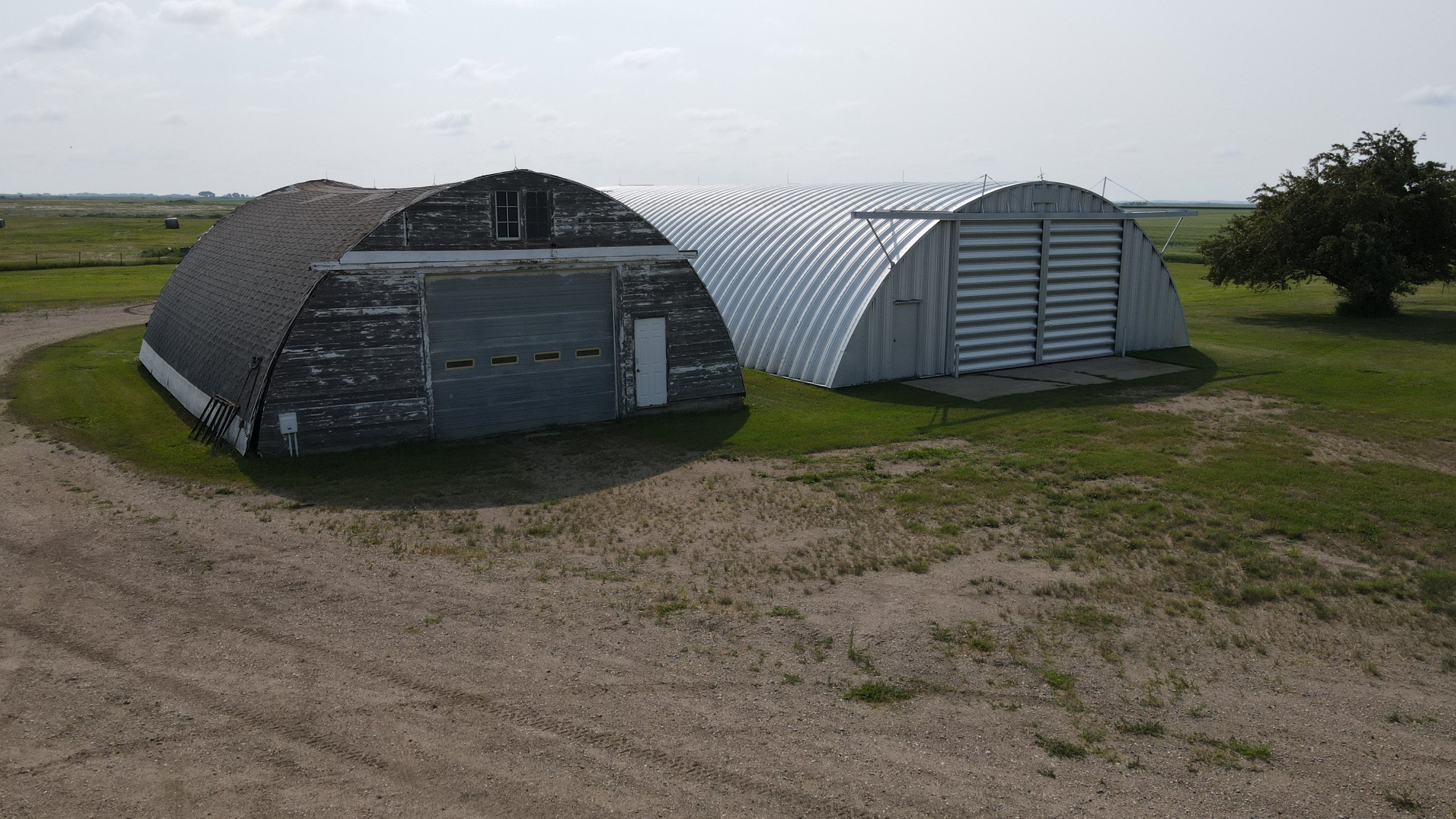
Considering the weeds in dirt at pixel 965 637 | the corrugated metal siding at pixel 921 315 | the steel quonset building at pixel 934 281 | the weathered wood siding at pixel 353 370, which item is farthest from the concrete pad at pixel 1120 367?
the weathered wood siding at pixel 353 370

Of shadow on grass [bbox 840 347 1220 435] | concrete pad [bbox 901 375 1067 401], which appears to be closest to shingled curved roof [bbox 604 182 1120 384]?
shadow on grass [bbox 840 347 1220 435]

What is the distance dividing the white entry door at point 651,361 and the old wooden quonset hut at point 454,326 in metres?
0.03

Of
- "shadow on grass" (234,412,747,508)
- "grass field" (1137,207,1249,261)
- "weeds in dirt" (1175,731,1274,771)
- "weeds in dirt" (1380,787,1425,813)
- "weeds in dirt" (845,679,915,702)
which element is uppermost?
"grass field" (1137,207,1249,261)

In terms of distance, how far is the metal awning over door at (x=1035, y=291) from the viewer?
930 inches

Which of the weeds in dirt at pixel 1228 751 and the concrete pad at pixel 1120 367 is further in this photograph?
the concrete pad at pixel 1120 367

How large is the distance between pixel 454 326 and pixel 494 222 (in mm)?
1903

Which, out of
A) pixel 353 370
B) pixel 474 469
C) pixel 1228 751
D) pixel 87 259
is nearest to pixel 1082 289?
pixel 474 469

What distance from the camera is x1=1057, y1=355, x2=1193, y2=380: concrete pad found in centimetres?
2383

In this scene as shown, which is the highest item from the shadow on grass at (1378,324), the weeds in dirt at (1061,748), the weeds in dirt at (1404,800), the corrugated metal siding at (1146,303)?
the corrugated metal siding at (1146,303)

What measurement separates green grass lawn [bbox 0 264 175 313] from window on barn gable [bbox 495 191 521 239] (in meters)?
25.6

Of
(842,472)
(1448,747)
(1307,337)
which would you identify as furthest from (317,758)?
(1307,337)

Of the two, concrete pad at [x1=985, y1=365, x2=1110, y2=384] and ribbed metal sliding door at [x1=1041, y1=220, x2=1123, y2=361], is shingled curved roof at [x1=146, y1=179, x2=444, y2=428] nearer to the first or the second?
concrete pad at [x1=985, y1=365, x2=1110, y2=384]

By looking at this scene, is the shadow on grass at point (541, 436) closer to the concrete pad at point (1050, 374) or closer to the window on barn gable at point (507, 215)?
the concrete pad at point (1050, 374)

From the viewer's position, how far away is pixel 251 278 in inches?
768
